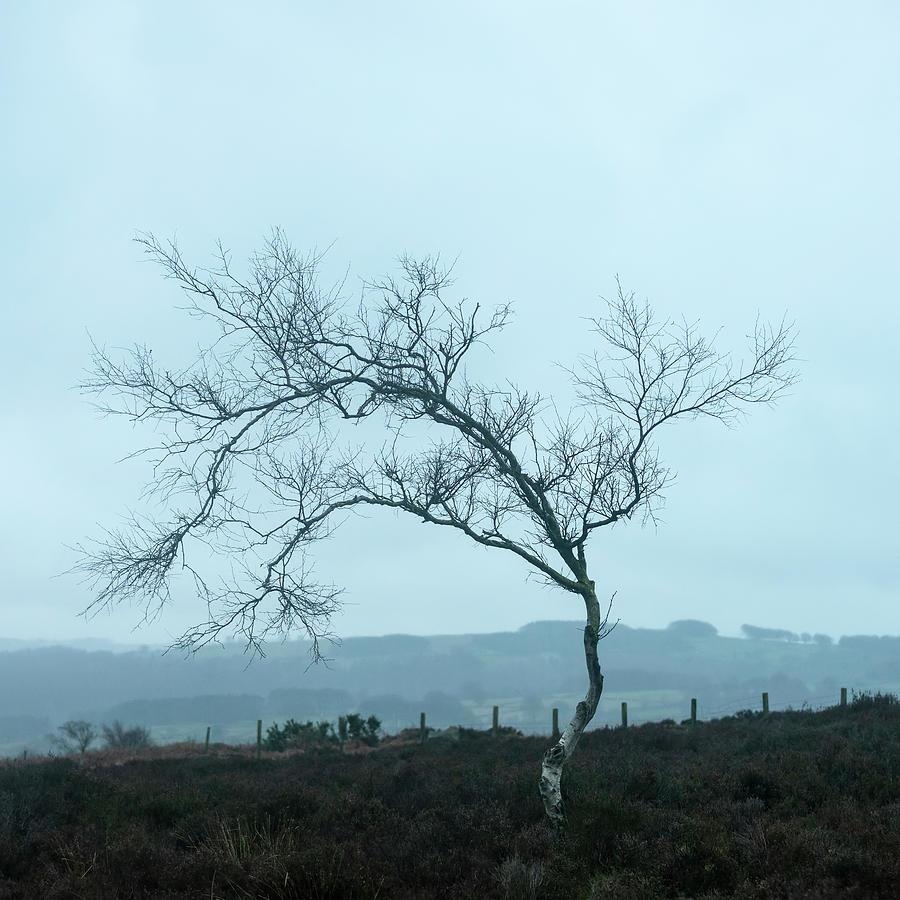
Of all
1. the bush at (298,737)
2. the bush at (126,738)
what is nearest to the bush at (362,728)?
the bush at (298,737)

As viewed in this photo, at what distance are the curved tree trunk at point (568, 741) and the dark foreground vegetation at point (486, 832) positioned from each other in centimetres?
29

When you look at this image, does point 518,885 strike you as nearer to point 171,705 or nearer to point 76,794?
point 76,794

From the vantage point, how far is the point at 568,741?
34.8 ft

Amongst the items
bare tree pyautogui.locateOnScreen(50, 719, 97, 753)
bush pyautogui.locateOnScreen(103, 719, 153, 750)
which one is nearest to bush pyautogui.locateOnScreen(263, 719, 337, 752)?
bush pyautogui.locateOnScreen(103, 719, 153, 750)

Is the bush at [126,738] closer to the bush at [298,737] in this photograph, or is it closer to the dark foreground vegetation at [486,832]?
the bush at [298,737]

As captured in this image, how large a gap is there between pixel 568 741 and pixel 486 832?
1406mm

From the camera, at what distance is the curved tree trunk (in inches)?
409

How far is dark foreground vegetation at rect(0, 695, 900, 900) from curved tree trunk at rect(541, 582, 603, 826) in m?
0.29

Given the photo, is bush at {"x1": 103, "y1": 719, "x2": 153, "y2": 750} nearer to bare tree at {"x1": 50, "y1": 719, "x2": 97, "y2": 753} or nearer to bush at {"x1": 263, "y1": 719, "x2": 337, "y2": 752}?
bare tree at {"x1": 50, "y1": 719, "x2": 97, "y2": 753}

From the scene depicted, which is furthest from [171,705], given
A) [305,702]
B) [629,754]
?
[629,754]

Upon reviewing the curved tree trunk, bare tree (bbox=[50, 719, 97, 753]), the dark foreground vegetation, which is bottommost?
bare tree (bbox=[50, 719, 97, 753])

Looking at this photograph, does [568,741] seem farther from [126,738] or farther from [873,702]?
[126,738]

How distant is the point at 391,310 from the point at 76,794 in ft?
32.0

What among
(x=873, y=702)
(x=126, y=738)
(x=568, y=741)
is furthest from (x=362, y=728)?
(x=568, y=741)
